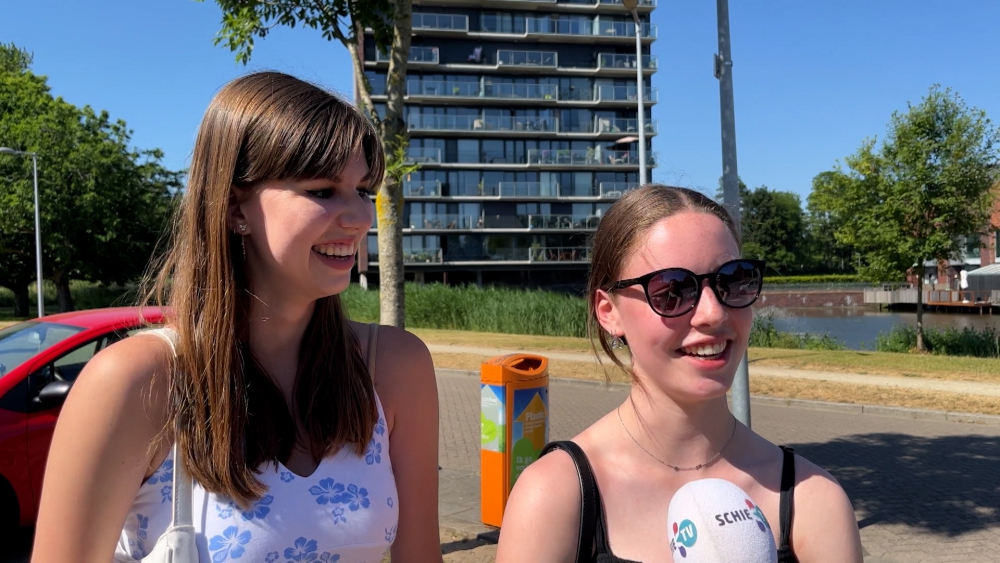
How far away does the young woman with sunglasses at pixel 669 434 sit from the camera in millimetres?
1646

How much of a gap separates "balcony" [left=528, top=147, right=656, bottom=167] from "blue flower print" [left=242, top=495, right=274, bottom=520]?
182ft

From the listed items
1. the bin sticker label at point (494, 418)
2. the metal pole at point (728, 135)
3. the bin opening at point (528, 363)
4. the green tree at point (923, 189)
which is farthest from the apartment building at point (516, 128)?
the bin sticker label at point (494, 418)

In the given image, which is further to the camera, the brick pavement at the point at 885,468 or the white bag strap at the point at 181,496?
the brick pavement at the point at 885,468

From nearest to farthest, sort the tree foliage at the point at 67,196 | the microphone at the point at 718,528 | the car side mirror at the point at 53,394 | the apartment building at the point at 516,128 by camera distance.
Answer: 1. the microphone at the point at 718,528
2. the car side mirror at the point at 53,394
3. the tree foliage at the point at 67,196
4. the apartment building at the point at 516,128

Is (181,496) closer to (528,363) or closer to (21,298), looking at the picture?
(528,363)

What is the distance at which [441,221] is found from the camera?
54.8 metres

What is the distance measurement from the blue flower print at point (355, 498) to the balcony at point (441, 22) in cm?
5619

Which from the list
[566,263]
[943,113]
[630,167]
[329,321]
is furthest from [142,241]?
[329,321]

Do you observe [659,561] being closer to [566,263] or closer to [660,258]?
[660,258]

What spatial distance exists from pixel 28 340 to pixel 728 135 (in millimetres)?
5947

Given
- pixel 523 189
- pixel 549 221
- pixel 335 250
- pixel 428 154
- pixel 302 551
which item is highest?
pixel 428 154

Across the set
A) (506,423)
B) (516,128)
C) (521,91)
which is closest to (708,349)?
(506,423)

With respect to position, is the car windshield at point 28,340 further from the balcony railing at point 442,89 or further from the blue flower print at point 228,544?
the balcony railing at point 442,89

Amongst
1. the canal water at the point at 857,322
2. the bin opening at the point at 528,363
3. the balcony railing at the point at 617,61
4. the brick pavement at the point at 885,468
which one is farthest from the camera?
the balcony railing at the point at 617,61
